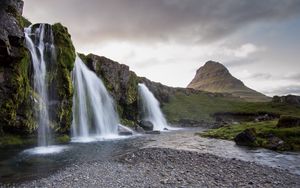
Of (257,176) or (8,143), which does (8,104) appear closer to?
(8,143)

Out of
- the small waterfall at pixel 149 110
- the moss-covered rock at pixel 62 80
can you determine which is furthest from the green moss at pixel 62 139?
the small waterfall at pixel 149 110

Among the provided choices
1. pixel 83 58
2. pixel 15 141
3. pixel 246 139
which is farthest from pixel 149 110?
pixel 15 141

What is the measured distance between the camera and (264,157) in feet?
119

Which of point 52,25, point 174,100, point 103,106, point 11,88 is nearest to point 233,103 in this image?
point 174,100

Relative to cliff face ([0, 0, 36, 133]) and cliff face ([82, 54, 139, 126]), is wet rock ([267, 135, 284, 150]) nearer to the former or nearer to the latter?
cliff face ([0, 0, 36, 133])

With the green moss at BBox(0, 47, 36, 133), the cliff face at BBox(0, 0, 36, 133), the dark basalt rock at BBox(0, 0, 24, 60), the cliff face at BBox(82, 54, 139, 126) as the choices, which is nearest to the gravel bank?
the green moss at BBox(0, 47, 36, 133)

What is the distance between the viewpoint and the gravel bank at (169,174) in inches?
846

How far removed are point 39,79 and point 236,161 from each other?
3709cm

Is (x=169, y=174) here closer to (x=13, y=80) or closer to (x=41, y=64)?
(x=13, y=80)

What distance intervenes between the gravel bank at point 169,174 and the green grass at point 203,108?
342 feet

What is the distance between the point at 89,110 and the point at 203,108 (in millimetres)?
110656

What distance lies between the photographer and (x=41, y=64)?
51.7 meters

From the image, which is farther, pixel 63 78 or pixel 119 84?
pixel 119 84

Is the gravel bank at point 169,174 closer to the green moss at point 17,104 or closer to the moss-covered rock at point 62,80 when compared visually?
the green moss at point 17,104
